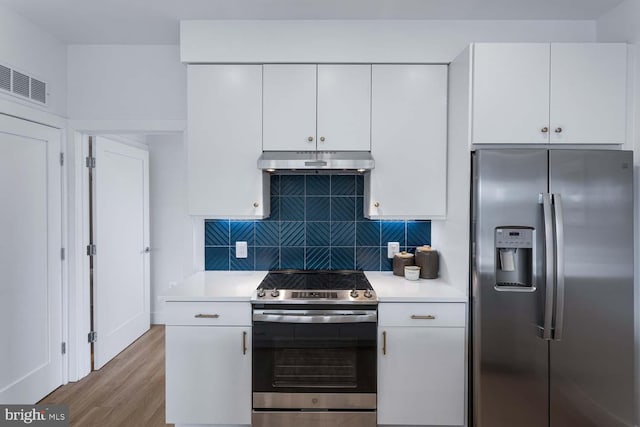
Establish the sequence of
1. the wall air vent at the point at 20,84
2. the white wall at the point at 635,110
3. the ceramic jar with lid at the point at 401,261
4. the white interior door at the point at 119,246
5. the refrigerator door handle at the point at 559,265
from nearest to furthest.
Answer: the refrigerator door handle at the point at 559,265 → the white wall at the point at 635,110 → the wall air vent at the point at 20,84 → the ceramic jar with lid at the point at 401,261 → the white interior door at the point at 119,246

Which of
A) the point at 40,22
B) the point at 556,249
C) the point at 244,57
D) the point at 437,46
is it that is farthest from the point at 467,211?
the point at 40,22

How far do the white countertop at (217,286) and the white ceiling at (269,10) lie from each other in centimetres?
174

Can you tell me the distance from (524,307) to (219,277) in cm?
194

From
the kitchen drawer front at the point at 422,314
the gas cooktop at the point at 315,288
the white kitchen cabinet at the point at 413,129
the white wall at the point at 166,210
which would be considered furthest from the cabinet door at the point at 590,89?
the white wall at the point at 166,210

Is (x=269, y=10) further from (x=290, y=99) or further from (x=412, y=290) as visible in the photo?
(x=412, y=290)

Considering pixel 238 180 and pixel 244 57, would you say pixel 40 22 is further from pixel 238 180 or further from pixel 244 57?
pixel 238 180

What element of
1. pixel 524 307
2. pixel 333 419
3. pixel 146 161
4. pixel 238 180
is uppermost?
pixel 146 161

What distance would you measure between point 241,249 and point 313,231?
0.56 m

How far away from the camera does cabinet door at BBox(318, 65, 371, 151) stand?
2488 millimetres

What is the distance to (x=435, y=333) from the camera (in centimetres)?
219

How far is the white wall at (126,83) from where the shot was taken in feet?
9.43

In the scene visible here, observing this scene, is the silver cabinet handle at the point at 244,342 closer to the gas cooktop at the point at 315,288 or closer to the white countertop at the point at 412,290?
the gas cooktop at the point at 315,288

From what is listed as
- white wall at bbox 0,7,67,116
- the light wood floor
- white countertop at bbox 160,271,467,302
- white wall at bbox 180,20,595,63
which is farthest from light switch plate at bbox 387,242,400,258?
white wall at bbox 0,7,67,116

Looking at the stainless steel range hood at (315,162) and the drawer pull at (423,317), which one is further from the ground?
the stainless steel range hood at (315,162)
